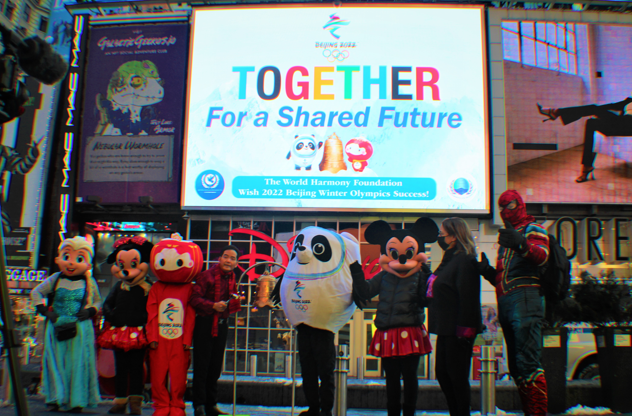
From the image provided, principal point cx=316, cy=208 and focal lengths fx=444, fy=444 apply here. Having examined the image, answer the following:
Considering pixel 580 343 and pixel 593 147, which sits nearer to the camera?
pixel 580 343

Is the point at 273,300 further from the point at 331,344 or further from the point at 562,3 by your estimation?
the point at 562,3

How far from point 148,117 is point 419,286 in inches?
229

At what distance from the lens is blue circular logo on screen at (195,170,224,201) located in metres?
7.18

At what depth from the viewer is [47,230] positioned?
7.64 m

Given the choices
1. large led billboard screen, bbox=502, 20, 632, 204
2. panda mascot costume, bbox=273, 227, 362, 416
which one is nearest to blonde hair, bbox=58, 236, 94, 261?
panda mascot costume, bbox=273, 227, 362, 416

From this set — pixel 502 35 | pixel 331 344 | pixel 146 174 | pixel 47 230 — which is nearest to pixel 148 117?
→ pixel 146 174

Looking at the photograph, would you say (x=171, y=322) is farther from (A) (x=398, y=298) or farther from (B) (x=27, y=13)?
(B) (x=27, y=13)

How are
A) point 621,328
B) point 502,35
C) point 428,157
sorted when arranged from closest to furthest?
1. point 621,328
2. point 428,157
3. point 502,35

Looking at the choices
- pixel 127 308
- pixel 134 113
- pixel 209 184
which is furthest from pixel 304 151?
pixel 127 308

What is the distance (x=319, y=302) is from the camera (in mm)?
3621

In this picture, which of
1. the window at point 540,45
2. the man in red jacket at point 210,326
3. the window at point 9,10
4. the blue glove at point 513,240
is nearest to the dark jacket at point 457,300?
the blue glove at point 513,240

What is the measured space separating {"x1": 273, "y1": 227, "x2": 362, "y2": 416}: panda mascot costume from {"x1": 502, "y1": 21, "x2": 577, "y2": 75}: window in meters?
5.69

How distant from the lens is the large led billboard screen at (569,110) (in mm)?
7281

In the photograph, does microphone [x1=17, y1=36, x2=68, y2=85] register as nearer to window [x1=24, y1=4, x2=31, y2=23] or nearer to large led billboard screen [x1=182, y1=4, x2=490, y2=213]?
→ large led billboard screen [x1=182, y1=4, x2=490, y2=213]
